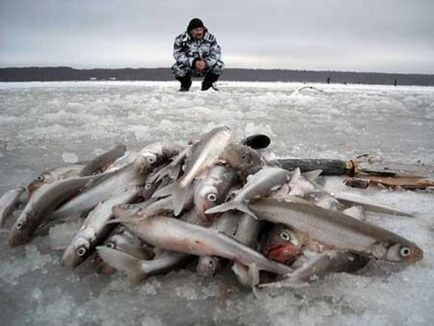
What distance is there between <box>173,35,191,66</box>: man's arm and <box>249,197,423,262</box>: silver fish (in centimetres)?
1296

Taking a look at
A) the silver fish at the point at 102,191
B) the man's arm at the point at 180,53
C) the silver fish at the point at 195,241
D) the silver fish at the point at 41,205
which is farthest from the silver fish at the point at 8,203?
the man's arm at the point at 180,53

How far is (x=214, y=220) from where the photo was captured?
293 cm

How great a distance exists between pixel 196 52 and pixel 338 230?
43.4 ft

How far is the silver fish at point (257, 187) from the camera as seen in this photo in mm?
2814

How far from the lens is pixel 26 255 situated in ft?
10.0

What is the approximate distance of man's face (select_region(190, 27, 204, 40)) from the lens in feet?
48.0

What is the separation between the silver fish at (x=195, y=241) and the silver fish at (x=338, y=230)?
1.07 ft

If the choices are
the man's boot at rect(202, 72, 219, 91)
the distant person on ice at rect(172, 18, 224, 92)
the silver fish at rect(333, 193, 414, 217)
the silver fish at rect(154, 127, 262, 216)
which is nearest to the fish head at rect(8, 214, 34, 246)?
the silver fish at rect(154, 127, 262, 216)

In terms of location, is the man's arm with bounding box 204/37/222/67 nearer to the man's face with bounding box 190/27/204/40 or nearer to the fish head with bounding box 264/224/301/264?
the man's face with bounding box 190/27/204/40

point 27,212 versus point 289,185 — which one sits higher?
point 289,185

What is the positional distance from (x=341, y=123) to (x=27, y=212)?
757 cm

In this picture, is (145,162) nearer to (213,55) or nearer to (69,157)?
(69,157)

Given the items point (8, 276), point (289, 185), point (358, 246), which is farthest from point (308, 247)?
point (8, 276)

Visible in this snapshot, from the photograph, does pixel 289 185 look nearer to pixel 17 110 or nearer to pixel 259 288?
pixel 259 288
